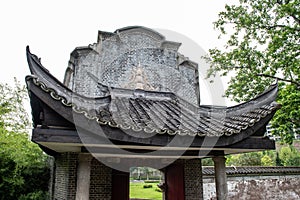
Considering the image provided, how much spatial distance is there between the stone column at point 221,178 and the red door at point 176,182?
1615 millimetres

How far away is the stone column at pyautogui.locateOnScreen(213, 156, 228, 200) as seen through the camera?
5.16 metres

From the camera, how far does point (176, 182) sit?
6.66 m

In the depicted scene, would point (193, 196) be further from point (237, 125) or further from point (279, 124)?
point (279, 124)

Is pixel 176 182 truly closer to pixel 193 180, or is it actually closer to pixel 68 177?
pixel 193 180

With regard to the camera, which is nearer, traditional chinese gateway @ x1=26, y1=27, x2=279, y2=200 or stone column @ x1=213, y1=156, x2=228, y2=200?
traditional chinese gateway @ x1=26, y1=27, x2=279, y2=200

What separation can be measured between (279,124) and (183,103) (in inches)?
198

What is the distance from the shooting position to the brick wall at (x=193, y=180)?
6898 mm

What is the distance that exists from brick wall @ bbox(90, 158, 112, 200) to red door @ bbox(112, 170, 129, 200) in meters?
0.11

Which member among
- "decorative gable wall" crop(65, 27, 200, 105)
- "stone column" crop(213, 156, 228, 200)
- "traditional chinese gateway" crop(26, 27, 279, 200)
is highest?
"decorative gable wall" crop(65, 27, 200, 105)

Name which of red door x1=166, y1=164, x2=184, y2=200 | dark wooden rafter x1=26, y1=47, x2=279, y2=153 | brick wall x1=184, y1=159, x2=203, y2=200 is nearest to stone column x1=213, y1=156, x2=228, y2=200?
dark wooden rafter x1=26, y1=47, x2=279, y2=153

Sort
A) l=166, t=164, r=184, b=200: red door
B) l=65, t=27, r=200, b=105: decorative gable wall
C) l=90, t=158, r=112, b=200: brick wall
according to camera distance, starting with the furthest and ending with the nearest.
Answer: l=65, t=27, r=200, b=105: decorative gable wall
l=166, t=164, r=184, b=200: red door
l=90, t=158, r=112, b=200: brick wall

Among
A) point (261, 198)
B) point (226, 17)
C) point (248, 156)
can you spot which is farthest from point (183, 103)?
point (248, 156)

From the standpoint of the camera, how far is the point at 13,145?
9.20m

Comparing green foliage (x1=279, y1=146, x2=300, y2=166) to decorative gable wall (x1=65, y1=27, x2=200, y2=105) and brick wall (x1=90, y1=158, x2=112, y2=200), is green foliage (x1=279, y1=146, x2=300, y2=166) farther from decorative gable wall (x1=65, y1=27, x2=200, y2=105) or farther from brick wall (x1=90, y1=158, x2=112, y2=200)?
brick wall (x1=90, y1=158, x2=112, y2=200)
